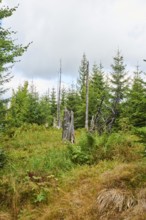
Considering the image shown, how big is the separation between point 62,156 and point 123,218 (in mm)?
4321

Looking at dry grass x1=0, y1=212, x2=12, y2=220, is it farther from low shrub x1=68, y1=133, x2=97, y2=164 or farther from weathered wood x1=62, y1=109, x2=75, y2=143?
weathered wood x1=62, y1=109, x2=75, y2=143

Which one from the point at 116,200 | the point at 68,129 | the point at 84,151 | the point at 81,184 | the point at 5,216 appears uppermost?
the point at 68,129

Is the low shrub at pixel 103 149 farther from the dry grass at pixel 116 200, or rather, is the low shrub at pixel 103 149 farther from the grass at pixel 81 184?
the dry grass at pixel 116 200

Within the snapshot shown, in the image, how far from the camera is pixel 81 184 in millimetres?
8273

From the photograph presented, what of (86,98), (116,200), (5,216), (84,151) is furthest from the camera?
(86,98)

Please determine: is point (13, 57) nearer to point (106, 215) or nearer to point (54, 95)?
point (106, 215)

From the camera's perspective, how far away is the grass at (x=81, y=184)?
707 cm

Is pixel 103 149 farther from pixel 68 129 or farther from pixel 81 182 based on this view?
pixel 68 129

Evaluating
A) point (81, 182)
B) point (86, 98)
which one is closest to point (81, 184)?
point (81, 182)

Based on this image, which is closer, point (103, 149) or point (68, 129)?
point (103, 149)

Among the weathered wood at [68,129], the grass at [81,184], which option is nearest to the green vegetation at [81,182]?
the grass at [81,184]

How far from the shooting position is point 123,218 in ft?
21.9

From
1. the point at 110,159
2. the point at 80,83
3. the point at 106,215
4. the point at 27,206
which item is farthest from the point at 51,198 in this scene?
the point at 80,83

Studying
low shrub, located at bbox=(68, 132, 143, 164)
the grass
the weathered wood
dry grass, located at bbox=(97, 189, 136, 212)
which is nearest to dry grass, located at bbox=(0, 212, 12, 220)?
the grass
